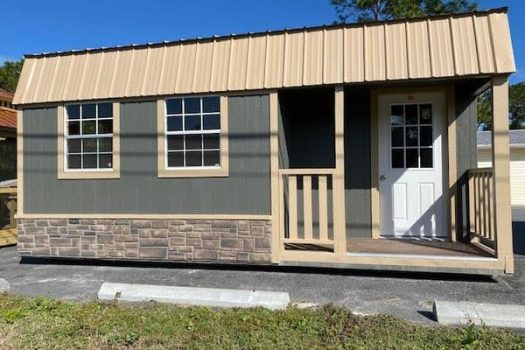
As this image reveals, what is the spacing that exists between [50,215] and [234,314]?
13.4 ft

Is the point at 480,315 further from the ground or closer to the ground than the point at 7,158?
closer to the ground

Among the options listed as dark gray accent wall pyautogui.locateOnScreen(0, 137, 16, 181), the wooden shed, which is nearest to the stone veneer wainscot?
the wooden shed

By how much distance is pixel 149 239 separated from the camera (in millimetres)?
6613

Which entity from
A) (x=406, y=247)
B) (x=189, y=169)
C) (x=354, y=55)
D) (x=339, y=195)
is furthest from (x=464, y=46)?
(x=189, y=169)

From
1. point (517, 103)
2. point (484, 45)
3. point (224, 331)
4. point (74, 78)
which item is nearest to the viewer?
point (224, 331)

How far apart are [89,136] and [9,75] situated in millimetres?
22031

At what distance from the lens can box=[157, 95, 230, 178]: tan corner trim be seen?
6.39 metres

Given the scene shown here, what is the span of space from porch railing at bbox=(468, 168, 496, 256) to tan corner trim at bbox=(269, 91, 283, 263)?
2591mm

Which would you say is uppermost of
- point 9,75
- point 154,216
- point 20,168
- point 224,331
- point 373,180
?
point 9,75

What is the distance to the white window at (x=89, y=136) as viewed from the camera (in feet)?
22.7

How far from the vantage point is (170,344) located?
3.48m

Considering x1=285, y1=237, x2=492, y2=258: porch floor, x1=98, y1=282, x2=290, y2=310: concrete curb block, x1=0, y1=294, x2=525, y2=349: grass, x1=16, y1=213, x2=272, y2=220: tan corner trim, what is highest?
x1=16, y1=213, x2=272, y2=220: tan corner trim

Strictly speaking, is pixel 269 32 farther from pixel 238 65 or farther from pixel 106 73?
pixel 106 73

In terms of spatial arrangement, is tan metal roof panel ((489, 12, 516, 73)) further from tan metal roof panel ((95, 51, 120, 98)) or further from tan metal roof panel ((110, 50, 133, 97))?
tan metal roof panel ((95, 51, 120, 98))
